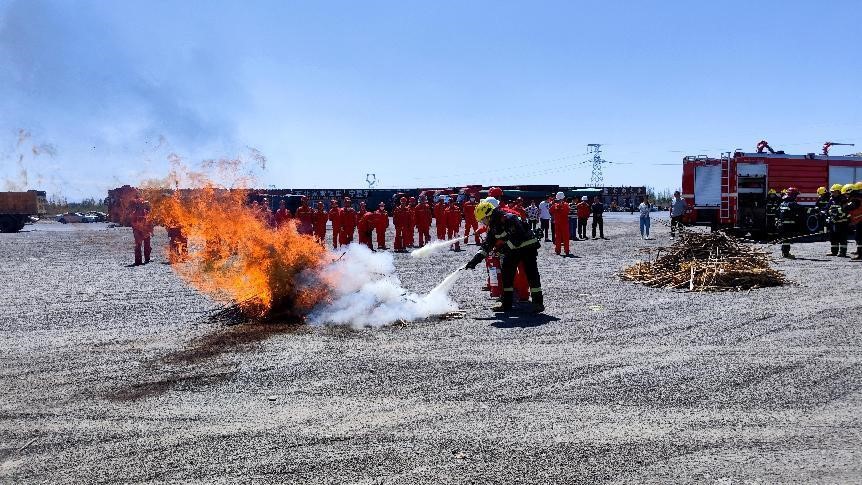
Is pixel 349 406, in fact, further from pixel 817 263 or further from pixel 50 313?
pixel 817 263

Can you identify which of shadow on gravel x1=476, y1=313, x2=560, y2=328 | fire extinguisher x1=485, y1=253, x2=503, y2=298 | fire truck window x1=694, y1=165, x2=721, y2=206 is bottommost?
shadow on gravel x1=476, y1=313, x2=560, y2=328

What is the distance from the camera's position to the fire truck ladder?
25.8 m

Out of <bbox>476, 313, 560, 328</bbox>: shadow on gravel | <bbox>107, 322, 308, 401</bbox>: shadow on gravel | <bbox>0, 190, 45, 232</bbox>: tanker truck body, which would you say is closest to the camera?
<bbox>107, 322, 308, 401</bbox>: shadow on gravel

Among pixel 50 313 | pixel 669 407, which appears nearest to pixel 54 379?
pixel 50 313

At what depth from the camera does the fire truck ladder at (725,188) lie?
25844mm

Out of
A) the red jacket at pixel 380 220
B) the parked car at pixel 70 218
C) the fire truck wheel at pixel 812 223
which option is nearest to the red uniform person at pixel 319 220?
the red jacket at pixel 380 220

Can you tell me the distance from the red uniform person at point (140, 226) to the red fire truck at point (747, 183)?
20.3 meters

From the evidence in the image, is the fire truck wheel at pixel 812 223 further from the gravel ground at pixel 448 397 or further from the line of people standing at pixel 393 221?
the gravel ground at pixel 448 397

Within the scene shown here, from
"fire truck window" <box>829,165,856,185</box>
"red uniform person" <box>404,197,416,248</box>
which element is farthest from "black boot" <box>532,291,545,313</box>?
"fire truck window" <box>829,165,856,185</box>

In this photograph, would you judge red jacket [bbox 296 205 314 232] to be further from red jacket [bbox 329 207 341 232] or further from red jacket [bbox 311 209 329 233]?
red jacket [bbox 329 207 341 232]

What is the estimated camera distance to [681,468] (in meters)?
4.90

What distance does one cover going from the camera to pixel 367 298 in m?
10.9

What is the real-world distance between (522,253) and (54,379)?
23.1 feet

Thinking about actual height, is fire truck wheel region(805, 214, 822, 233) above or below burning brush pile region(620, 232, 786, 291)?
above
